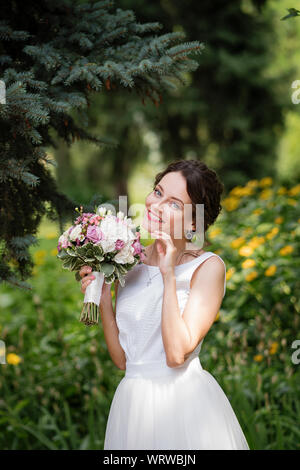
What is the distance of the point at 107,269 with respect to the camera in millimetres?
1639

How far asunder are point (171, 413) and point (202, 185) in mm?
848

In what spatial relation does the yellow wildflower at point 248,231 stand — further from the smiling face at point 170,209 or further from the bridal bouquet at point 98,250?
the bridal bouquet at point 98,250

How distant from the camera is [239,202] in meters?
4.88

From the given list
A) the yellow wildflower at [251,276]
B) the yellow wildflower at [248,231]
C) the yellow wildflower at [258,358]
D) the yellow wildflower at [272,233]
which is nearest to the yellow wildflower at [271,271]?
the yellow wildflower at [251,276]

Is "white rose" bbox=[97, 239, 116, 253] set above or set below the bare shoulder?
above

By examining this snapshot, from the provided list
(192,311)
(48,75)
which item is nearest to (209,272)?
(192,311)

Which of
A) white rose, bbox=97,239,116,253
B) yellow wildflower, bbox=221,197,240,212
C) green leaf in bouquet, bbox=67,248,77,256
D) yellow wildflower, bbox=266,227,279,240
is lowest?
green leaf in bouquet, bbox=67,248,77,256

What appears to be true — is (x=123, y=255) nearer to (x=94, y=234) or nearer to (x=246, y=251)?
(x=94, y=234)

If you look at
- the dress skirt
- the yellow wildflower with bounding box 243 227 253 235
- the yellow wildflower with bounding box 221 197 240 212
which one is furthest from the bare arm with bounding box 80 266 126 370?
the yellow wildflower with bounding box 221 197 240 212

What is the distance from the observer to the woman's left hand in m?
1.64

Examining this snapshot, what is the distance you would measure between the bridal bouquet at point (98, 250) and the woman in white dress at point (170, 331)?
0.17ft

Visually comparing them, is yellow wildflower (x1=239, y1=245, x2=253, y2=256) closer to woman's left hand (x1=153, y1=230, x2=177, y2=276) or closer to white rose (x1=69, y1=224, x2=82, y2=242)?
woman's left hand (x1=153, y1=230, x2=177, y2=276)

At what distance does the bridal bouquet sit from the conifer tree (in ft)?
1.07

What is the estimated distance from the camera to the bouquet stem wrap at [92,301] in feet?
5.46
